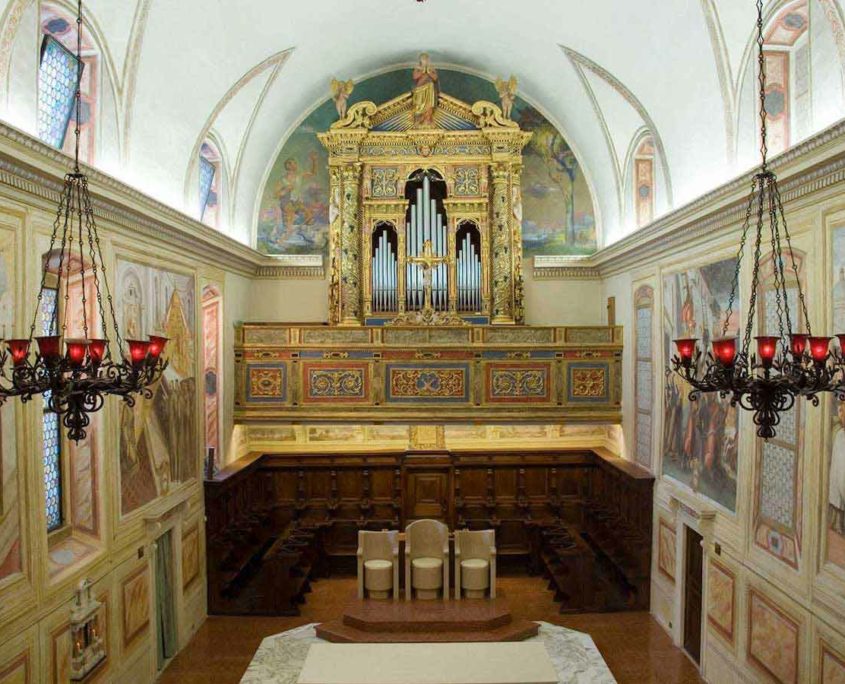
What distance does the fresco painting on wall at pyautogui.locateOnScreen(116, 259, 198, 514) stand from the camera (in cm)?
933

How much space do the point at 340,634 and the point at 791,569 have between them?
20.5 feet

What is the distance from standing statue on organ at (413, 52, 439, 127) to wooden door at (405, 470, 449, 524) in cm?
762

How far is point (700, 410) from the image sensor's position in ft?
34.3

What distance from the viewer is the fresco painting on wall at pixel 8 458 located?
6.59 m

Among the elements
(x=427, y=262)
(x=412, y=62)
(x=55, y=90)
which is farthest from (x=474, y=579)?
(x=412, y=62)

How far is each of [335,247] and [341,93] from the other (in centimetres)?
321

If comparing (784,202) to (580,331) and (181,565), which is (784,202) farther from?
(181,565)

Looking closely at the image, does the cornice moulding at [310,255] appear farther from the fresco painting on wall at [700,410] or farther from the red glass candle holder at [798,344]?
the red glass candle holder at [798,344]

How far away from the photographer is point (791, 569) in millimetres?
7824

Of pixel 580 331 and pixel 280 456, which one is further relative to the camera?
pixel 280 456

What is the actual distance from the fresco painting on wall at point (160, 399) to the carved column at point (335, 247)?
3666mm

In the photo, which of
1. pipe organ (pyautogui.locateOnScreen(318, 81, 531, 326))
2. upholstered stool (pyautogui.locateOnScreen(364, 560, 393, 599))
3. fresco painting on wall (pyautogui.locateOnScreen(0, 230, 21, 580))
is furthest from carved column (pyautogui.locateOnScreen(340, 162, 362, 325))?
fresco painting on wall (pyautogui.locateOnScreen(0, 230, 21, 580))

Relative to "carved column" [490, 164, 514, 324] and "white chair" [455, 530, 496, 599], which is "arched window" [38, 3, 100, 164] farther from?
"white chair" [455, 530, 496, 599]

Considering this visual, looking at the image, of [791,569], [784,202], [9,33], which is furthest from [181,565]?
[784,202]
